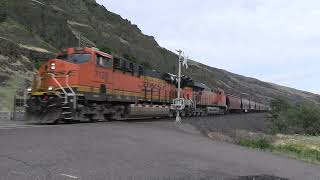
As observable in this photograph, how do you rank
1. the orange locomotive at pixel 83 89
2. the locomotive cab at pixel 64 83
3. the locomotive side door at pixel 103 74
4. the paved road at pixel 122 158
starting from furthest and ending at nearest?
the locomotive side door at pixel 103 74 < the orange locomotive at pixel 83 89 < the locomotive cab at pixel 64 83 < the paved road at pixel 122 158

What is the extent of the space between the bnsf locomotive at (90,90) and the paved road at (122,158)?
4810mm

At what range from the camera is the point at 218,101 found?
189ft

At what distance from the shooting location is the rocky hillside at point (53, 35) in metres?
50.5

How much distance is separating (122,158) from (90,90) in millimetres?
12128

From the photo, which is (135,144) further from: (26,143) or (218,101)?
(218,101)

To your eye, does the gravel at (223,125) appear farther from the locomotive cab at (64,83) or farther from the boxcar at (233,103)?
the boxcar at (233,103)

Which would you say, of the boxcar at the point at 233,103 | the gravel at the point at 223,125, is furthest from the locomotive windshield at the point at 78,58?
the boxcar at the point at 233,103

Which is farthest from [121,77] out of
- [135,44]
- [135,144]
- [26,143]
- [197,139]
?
[135,44]

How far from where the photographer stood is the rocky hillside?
5050cm

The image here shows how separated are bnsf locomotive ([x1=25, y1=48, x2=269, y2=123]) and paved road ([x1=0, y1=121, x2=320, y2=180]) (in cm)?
481

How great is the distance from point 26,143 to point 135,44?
101271 mm

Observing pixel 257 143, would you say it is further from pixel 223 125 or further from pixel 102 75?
pixel 102 75

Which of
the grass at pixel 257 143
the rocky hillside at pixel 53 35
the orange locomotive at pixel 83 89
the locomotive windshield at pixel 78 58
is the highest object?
the rocky hillside at pixel 53 35

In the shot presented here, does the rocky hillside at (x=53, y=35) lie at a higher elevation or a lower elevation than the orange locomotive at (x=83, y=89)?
higher
